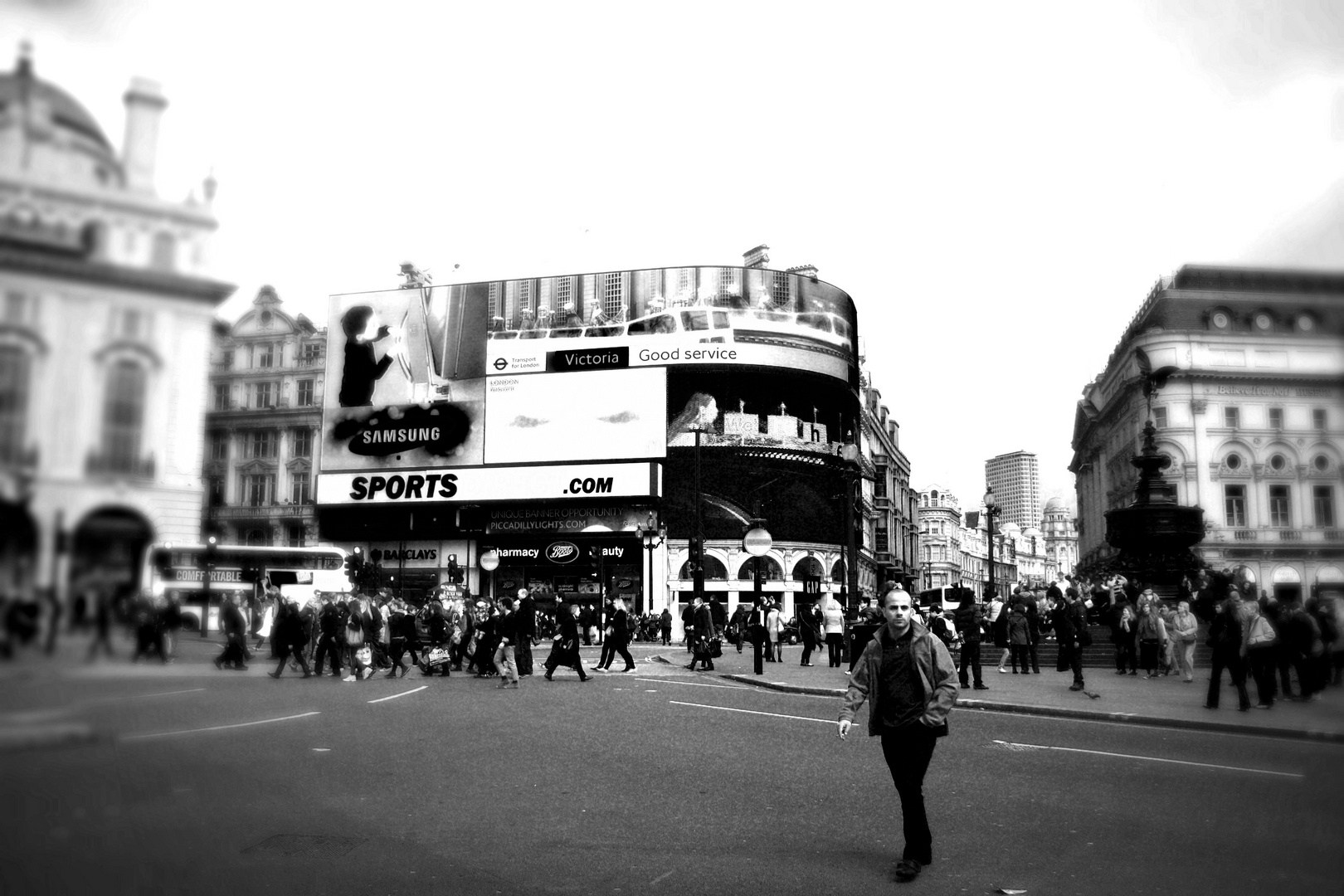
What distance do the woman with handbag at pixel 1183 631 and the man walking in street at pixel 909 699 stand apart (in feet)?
4.37

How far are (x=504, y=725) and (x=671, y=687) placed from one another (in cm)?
690

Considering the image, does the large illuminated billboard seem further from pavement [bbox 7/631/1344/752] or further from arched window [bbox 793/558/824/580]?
pavement [bbox 7/631/1344/752]

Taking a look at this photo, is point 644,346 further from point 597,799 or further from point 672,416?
point 597,799

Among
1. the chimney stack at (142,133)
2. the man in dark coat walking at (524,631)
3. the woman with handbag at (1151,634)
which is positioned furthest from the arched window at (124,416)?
the man in dark coat walking at (524,631)

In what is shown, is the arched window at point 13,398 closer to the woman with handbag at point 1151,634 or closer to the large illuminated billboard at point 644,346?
the woman with handbag at point 1151,634

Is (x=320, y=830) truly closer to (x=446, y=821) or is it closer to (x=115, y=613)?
(x=115, y=613)

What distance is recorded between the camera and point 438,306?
212 cm

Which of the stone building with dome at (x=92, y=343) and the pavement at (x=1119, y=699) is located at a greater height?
the stone building with dome at (x=92, y=343)

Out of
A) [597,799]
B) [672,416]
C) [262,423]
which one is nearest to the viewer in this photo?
[262,423]

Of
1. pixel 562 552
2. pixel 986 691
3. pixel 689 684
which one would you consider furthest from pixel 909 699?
pixel 562 552

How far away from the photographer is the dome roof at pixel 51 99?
1.15 m

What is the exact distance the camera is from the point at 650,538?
2109 inches

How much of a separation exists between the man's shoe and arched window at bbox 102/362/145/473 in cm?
528

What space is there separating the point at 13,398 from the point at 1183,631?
301 centimetres
